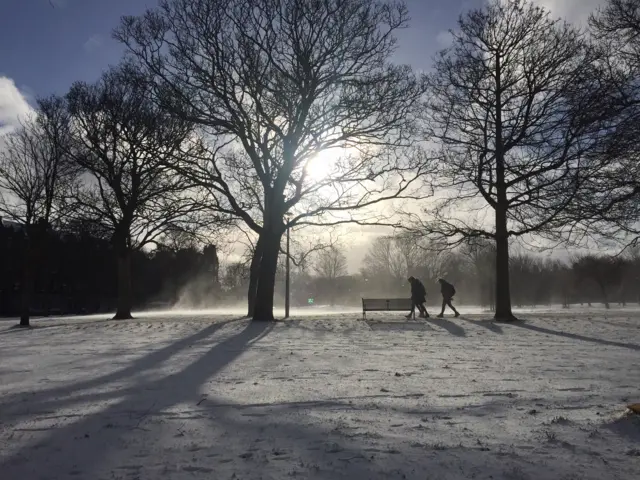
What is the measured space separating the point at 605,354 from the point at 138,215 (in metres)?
21.2

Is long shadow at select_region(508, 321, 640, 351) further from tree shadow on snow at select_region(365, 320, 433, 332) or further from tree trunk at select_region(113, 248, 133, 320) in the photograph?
tree trunk at select_region(113, 248, 133, 320)

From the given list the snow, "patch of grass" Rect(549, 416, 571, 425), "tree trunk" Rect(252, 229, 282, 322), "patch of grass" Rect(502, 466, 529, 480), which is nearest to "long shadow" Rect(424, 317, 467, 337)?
the snow

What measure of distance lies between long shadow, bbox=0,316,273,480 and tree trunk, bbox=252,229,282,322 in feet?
38.6

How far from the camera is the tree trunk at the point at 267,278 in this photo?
20.4m

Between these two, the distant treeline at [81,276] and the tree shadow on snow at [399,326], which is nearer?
the tree shadow on snow at [399,326]

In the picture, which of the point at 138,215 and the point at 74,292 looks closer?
the point at 138,215

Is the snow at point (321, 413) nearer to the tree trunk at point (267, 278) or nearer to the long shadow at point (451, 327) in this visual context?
the long shadow at point (451, 327)

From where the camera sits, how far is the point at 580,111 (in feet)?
41.7

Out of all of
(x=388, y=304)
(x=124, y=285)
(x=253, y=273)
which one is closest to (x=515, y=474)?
(x=388, y=304)

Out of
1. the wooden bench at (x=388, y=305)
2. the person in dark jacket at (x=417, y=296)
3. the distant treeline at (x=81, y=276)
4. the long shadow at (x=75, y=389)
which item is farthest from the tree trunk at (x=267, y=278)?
the distant treeline at (x=81, y=276)

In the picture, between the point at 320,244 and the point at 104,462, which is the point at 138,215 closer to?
the point at 320,244

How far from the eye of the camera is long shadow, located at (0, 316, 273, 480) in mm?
4195

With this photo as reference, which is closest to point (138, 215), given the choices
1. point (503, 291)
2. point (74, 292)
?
point (503, 291)

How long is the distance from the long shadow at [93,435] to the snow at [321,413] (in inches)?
0.8
